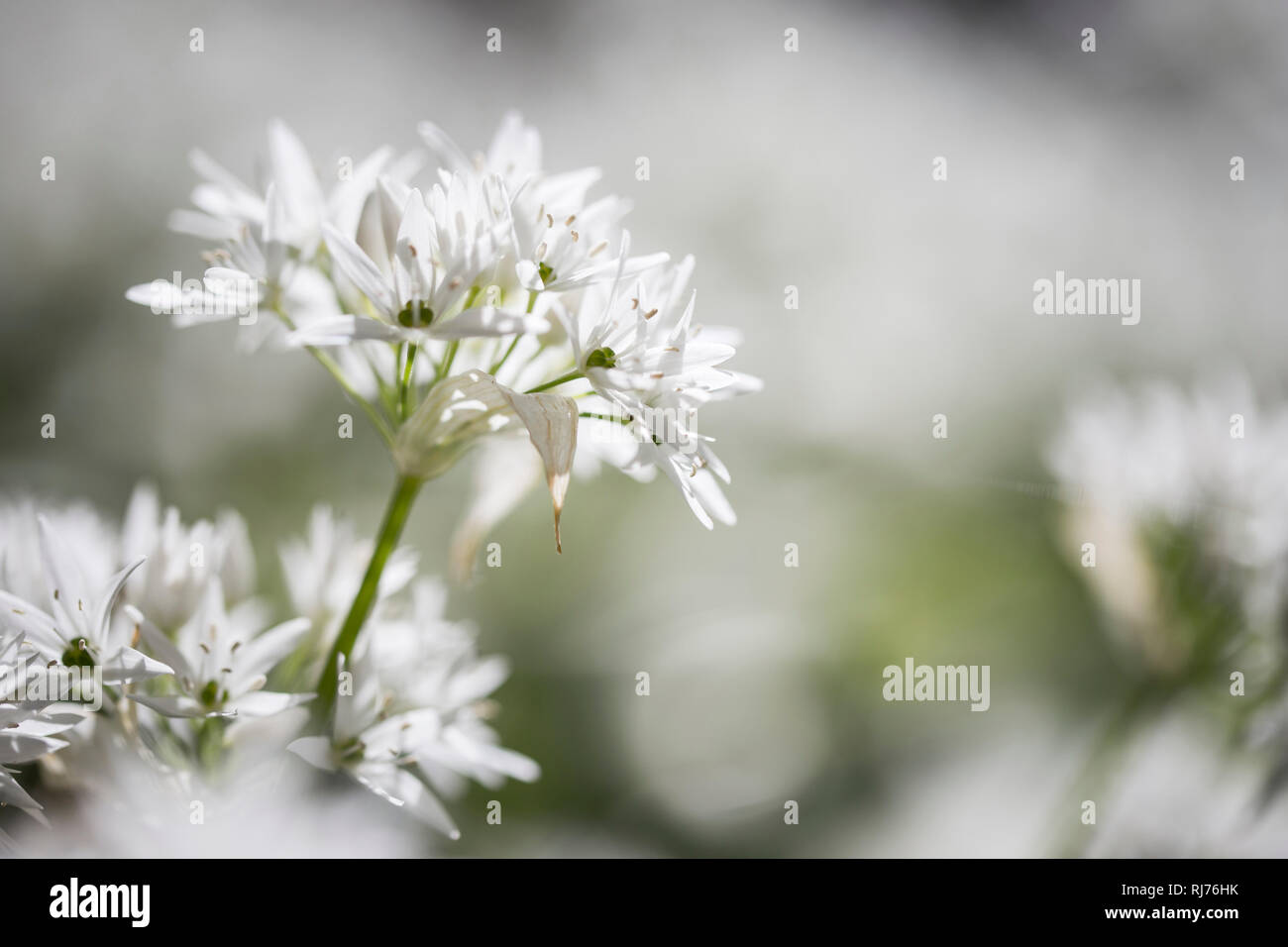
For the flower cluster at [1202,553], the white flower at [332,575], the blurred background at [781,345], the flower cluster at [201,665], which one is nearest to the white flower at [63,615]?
the flower cluster at [201,665]

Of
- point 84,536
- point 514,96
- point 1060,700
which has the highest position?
point 514,96

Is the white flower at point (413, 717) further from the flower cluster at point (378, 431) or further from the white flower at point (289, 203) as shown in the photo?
the white flower at point (289, 203)

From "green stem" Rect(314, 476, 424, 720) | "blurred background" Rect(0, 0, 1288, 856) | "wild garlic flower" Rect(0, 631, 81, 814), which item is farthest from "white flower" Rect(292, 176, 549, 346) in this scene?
"blurred background" Rect(0, 0, 1288, 856)

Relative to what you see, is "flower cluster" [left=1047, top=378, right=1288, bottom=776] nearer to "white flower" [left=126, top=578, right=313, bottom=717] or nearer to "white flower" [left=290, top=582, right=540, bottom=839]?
"white flower" [left=290, top=582, right=540, bottom=839]

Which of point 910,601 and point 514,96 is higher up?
point 514,96

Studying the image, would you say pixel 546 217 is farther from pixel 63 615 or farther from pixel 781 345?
pixel 781 345
